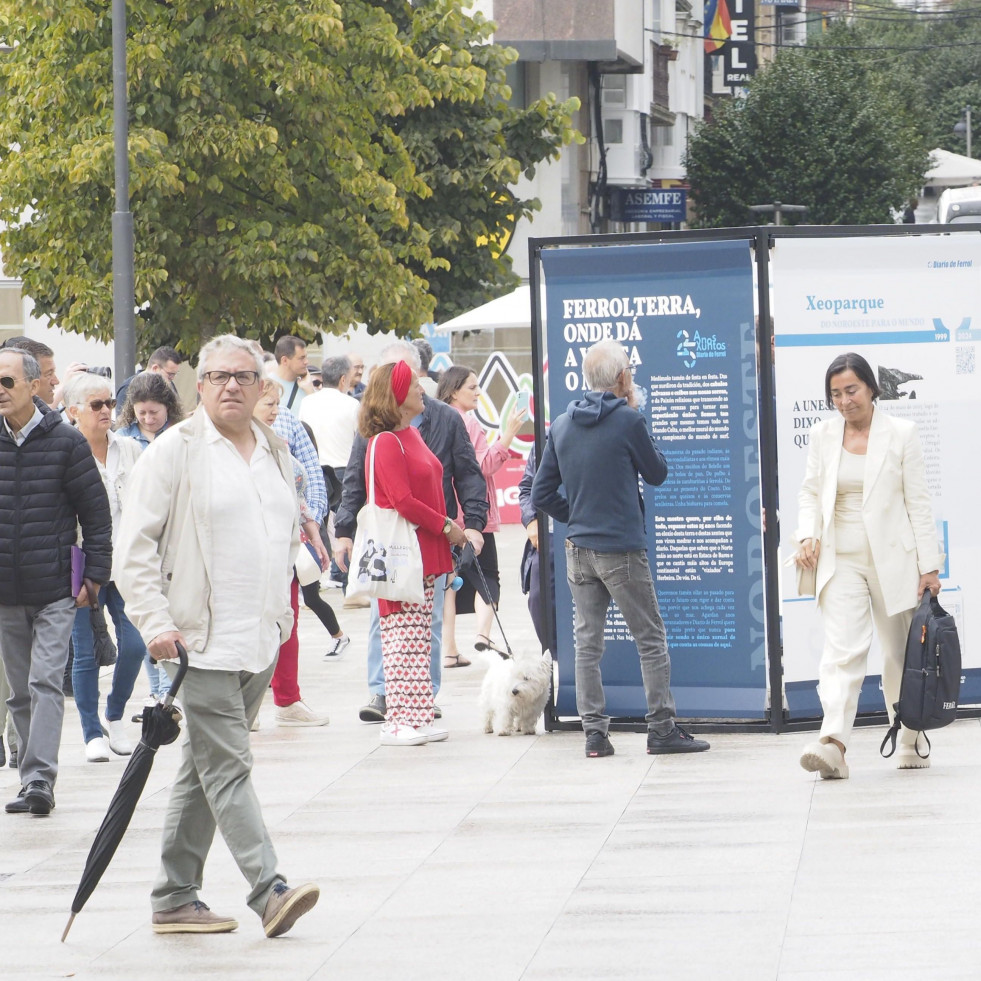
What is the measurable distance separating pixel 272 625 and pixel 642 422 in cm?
313

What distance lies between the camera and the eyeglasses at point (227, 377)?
20.0ft

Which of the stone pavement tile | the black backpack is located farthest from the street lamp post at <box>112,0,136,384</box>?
the stone pavement tile

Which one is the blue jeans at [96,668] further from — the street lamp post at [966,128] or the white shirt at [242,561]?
the street lamp post at [966,128]

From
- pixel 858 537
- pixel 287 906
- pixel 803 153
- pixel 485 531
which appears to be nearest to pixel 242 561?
pixel 287 906

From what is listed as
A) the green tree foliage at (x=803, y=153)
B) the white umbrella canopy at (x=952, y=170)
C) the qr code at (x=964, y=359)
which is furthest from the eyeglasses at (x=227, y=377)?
the white umbrella canopy at (x=952, y=170)

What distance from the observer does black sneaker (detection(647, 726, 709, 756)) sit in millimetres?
9172

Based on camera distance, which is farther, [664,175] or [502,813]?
[664,175]

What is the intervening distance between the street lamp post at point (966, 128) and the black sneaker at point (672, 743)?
6719 cm

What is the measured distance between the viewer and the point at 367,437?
9.70m

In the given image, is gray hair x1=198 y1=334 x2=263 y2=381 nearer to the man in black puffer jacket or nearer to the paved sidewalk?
the paved sidewalk

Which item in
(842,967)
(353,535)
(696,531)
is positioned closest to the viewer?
(842,967)

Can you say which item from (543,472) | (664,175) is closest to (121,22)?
(543,472)

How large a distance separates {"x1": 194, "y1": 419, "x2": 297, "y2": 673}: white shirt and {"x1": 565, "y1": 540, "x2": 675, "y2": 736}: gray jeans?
10.0 ft

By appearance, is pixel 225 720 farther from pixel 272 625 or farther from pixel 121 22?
pixel 121 22
